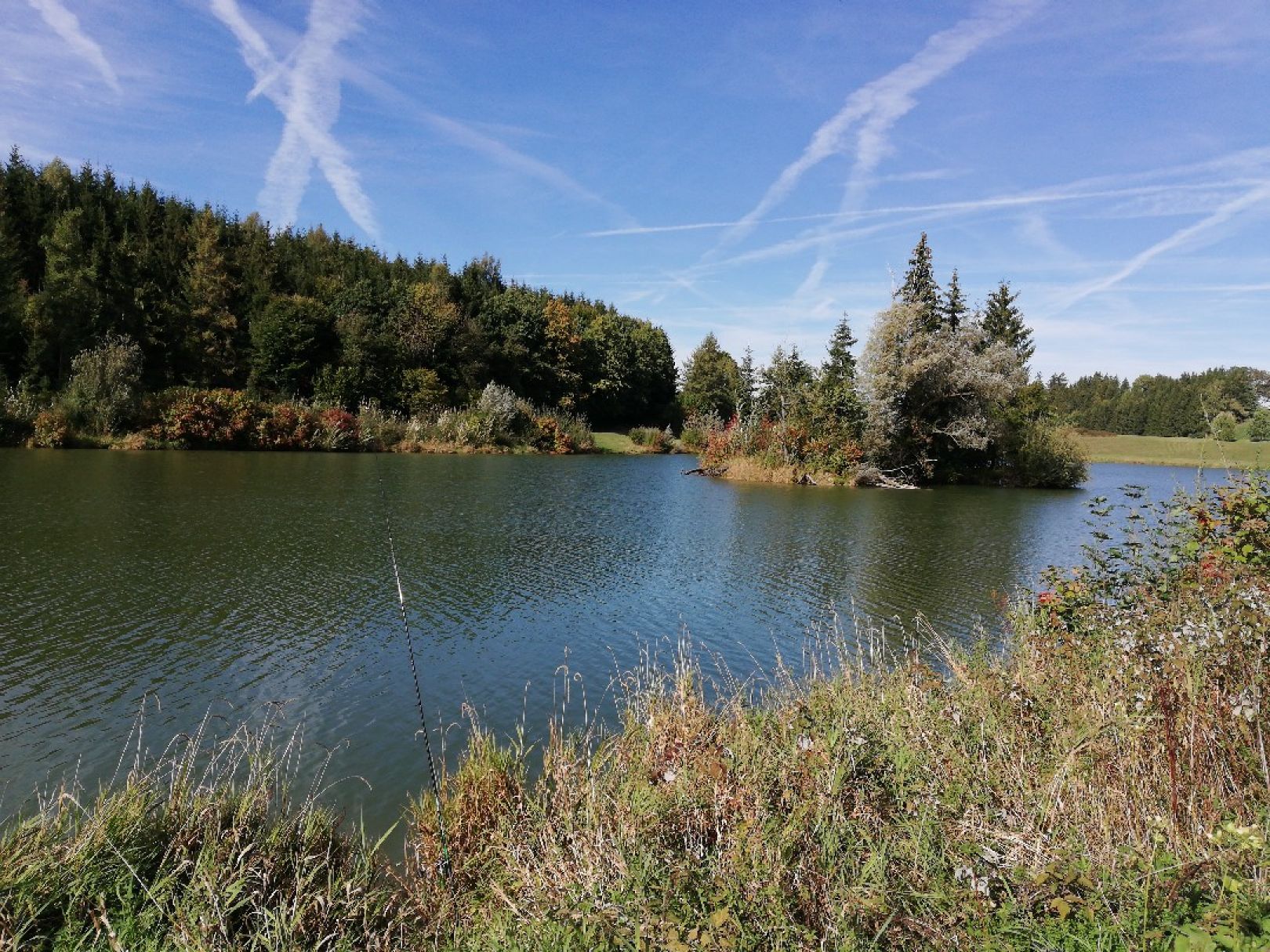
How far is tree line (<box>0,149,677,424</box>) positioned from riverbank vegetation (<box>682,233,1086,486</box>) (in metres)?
18.3

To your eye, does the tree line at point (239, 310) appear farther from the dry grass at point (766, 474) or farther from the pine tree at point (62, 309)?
the dry grass at point (766, 474)

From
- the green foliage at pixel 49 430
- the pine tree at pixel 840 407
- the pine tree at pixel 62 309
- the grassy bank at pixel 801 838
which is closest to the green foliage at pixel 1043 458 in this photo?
the pine tree at pixel 840 407

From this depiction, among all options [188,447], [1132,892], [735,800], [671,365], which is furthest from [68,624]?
[671,365]

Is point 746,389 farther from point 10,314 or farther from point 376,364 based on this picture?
point 10,314

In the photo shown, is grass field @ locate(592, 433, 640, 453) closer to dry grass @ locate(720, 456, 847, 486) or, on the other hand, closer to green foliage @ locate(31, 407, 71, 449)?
dry grass @ locate(720, 456, 847, 486)

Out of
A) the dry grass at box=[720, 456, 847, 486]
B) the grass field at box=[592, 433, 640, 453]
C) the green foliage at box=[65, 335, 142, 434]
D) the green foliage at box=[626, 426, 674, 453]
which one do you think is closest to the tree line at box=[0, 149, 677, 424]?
the green foliage at box=[65, 335, 142, 434]

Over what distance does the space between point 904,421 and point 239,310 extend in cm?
3429

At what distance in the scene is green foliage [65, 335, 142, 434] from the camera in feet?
89.8

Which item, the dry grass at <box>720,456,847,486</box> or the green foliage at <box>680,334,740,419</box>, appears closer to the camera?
the dry grass at <box>720,456,847,486</box>

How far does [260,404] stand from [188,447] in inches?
136

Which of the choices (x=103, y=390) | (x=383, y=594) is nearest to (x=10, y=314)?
(x=103, y=390)

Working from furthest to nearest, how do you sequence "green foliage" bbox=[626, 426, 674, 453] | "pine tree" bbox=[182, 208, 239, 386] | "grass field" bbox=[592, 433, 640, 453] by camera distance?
"green foliage" bbox=[626, 426, 674, 453] < "grass field" bbox=[592, 433, 640, 453] < "pine tree" bbox=[182, 208, 239, 386]

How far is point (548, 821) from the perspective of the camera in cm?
378

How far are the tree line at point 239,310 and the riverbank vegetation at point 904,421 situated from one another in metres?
18.3
